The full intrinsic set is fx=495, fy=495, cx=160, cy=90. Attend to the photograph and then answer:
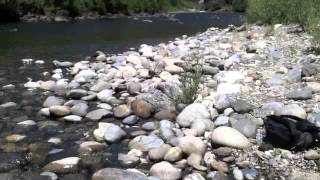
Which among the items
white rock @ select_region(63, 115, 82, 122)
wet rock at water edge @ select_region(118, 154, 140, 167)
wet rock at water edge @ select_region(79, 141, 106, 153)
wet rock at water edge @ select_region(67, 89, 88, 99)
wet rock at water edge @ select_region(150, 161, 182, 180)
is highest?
wet rock at water edge @ select_region(150, 161, 182, 180)

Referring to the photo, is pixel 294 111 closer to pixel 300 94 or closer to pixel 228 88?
pixel 300 94

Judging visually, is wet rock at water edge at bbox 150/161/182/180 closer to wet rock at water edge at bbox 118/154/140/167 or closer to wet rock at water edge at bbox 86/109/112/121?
wet rock at water edge at bbox 118/154/140/167

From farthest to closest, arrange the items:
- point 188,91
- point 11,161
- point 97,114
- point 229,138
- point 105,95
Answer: point 105,95, point 188,91, point 97,114, point 229,138, point 11,161

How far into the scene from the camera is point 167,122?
28.2 ft

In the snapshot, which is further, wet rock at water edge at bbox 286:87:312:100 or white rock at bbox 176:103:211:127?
wet rock at water edge at bbox 286:87:312:100

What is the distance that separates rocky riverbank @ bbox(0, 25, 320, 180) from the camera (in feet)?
22.6

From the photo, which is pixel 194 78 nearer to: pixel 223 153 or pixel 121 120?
pixel 121 120

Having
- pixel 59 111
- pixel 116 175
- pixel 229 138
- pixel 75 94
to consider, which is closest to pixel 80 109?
Answer: pixel 59 111

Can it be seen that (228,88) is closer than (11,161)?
No

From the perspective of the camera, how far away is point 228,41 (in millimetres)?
17953

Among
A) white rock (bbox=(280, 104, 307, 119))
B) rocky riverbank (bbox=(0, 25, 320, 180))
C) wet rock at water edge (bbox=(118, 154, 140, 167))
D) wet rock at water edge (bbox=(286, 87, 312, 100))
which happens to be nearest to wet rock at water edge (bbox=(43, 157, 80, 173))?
rocky riverbank (bbox=(0, 25, 320, 180))

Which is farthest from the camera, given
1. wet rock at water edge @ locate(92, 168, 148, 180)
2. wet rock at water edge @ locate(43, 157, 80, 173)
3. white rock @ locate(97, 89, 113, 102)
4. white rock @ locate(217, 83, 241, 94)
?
white rock @ locate(97, 89, 113, 102)

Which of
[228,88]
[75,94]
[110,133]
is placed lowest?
[75,94]

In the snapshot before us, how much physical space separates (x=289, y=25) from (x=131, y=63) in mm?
7762
